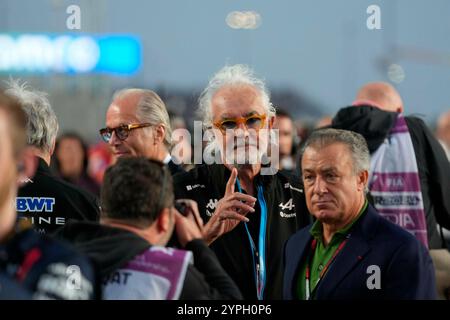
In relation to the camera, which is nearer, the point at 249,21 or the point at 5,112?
the point at 5,112

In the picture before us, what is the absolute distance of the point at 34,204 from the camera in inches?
198

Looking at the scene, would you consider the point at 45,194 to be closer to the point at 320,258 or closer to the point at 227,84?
the point at 227,84

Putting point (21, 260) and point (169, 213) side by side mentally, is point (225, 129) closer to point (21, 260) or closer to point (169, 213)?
point (169, 213)

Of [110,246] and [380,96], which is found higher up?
[380,96]

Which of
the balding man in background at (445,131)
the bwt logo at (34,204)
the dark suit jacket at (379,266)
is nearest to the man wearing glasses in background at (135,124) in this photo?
the bwt logo at (34,204)

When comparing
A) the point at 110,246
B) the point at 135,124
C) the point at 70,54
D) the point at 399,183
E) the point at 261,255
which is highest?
the point at 135,124

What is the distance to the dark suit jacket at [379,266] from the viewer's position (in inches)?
164

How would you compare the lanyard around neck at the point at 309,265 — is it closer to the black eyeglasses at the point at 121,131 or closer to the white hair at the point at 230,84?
the white hair at the point at 230,84

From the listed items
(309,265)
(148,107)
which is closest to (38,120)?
(148,107)

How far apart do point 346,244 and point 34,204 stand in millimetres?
1712

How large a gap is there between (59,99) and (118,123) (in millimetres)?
26387

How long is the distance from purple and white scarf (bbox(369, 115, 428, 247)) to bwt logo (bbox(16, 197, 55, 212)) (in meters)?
2.49
